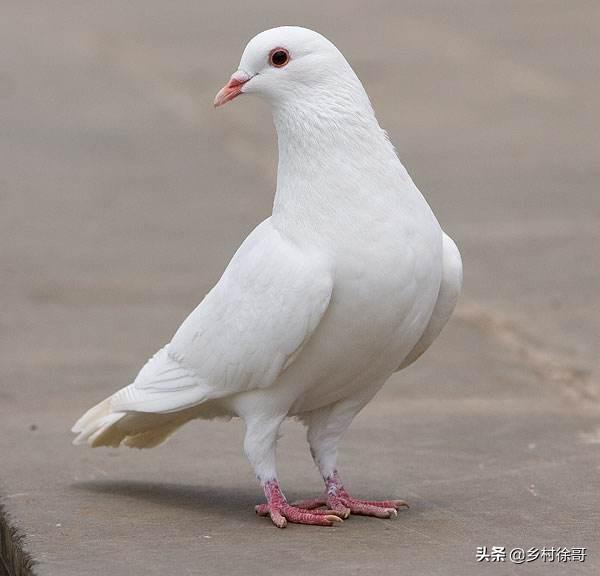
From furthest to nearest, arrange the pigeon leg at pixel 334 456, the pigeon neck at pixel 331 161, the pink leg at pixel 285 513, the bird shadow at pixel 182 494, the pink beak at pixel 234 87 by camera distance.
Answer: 1. the bird shadow at pixel 182 494
2. the pigeon leg at pixel 334 456
3. the pink leg at pixel 285 513
4. the pink beak at pixel 234 87
5. the pigeon neck at pixel 331 161

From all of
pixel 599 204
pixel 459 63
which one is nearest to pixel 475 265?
pixel 599 204

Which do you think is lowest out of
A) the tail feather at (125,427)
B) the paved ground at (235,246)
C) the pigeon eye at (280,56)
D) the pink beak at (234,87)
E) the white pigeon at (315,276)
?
the paved ground at (235,246)

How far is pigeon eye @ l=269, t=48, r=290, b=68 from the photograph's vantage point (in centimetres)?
512

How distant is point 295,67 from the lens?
511 centimetres

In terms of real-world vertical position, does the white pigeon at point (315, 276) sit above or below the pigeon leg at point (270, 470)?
above

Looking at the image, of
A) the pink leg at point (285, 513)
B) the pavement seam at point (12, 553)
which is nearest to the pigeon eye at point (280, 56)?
the pink leg at point (285, 513)

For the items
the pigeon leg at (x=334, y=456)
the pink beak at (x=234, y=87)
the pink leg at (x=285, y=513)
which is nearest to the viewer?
the pink beak at (x=234, y=87)

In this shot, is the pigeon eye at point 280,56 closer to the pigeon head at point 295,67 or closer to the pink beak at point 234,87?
the pigeon head at point 295,67

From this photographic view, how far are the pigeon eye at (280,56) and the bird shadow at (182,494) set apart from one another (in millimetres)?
1518

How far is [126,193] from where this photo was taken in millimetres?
11633

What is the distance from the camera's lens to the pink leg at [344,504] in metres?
5.47

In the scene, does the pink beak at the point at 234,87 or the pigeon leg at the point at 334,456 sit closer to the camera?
the pink beak at the point at 234,87

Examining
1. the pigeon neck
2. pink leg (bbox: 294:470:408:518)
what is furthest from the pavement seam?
the pigeon neck

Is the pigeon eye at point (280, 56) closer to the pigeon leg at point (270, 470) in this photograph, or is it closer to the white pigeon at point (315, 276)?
the white pigeon at point (315, 276)
